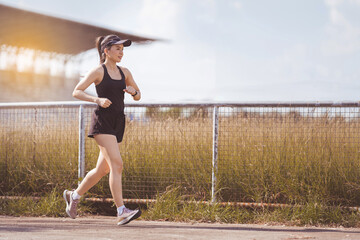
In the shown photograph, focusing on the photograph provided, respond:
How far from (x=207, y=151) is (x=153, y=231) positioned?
5.29ft

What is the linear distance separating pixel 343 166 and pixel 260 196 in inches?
41.2

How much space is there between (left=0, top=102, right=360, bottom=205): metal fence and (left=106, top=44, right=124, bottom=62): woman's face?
1193mm

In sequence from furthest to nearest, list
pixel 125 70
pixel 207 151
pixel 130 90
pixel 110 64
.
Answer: pixel 207 151 < pixel 125 70 < pixel 110 64 < pixel 130 90

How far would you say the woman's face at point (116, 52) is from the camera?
5.31m

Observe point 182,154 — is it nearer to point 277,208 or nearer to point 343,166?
point 277,208

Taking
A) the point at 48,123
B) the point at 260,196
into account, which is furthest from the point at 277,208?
the point at 48,123

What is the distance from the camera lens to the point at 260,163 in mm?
6098

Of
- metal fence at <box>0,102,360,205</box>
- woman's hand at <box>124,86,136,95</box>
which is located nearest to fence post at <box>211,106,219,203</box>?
metal fence at <box>0,102,360,205</box>

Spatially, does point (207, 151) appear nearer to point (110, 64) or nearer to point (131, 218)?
point (131, 218)

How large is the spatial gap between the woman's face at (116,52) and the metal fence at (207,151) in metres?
1.19

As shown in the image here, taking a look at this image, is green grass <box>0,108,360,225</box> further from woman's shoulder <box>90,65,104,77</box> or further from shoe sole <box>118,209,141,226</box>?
woman's shoulder <box>90,65,104,77</box>

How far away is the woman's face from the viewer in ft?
17.4

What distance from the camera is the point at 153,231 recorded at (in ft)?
17.1

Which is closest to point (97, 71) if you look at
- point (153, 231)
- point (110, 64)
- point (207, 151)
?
point (110, 64)
